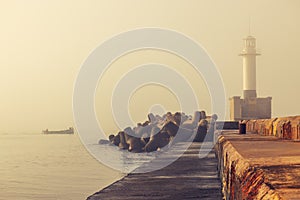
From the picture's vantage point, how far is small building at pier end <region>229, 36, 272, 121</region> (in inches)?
2985

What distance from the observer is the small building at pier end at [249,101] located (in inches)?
2985

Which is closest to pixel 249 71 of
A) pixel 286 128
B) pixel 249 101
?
pixel 249 101

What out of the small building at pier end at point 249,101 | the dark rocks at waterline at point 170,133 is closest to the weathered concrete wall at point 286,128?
the dark rocks at waterline at point 170,133

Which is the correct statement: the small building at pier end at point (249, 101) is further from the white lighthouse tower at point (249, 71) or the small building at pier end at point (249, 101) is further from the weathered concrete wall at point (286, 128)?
the weathered concrete wall at point (286, 128)

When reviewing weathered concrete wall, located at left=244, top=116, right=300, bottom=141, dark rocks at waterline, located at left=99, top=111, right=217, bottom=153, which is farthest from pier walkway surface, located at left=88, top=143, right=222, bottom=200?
dark rocks at waterline, located at left=99, top=111, right=217, bottom=153

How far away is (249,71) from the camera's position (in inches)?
3007

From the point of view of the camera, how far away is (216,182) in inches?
394

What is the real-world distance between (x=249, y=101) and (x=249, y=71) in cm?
462

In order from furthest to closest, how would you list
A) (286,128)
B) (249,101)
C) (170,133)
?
1. (249,101)
2. (170,133)
3. (286,128)

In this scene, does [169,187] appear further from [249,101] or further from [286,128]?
[249,101]

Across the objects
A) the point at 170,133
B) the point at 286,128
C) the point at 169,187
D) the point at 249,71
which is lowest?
the point at 170,133

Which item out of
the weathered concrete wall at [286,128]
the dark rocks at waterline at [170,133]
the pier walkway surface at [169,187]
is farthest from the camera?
the dark rocks at waterline at [170,133]

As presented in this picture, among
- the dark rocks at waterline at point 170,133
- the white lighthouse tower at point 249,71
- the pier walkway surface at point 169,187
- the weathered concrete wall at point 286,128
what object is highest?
the white lighthouse tower at point 249,71

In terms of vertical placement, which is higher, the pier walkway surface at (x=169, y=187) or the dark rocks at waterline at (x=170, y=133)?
the pier walkway surface at (x=169, y=187)
